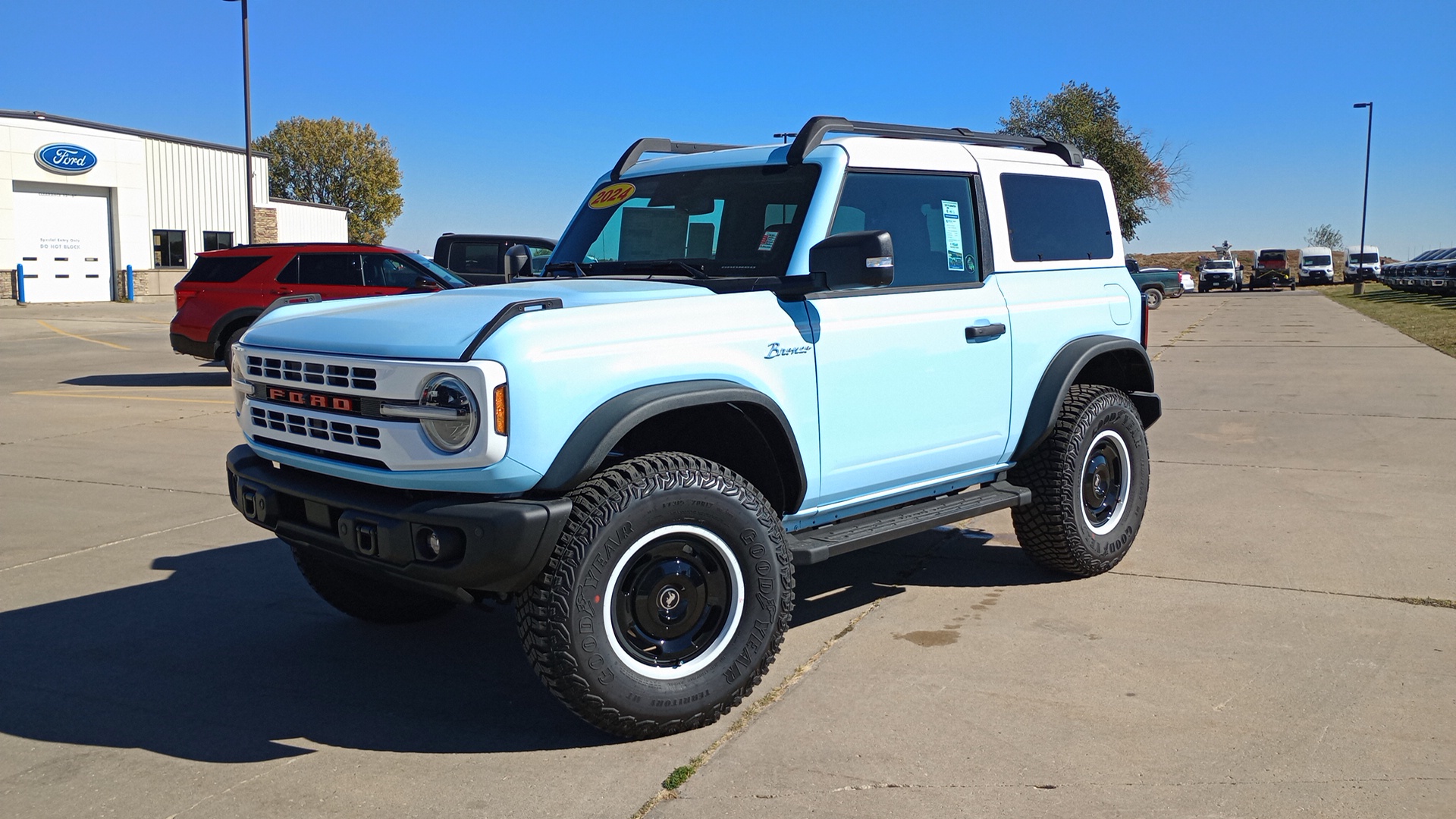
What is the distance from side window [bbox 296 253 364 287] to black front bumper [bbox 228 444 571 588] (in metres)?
11.7

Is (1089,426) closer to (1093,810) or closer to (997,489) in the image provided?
(997,489)

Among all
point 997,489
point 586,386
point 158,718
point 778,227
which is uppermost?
point 778,227

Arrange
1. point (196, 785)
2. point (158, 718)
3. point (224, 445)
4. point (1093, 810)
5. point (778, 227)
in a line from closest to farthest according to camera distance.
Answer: point (1093, 810) → point (196, 785) → point (158, 718) → point (778, 227) → point (224, 445)

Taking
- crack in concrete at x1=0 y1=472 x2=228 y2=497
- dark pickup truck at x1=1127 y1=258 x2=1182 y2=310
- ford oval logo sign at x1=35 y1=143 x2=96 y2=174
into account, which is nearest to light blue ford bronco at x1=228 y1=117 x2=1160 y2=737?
crack in concrete at x1=0 y1=472 x2=228 y2=497

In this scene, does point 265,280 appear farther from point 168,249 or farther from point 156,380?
point 168,249

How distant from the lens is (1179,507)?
7055 mm

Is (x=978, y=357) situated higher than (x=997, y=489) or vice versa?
(x=978, y=357)

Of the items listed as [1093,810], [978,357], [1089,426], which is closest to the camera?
[1093,810]

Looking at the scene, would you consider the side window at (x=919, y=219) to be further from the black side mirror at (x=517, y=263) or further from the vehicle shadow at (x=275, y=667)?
the black side mirror at (x=517, y=263)

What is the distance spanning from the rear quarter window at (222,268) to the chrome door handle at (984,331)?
12035 millimetres

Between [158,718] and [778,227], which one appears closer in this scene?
[158,718]

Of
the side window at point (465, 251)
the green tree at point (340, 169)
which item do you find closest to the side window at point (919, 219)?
the side window at point (465, 251)

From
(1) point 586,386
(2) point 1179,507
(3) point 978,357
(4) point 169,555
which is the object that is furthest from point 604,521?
(2) point 1179,507

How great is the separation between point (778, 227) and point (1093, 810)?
2342 mm
